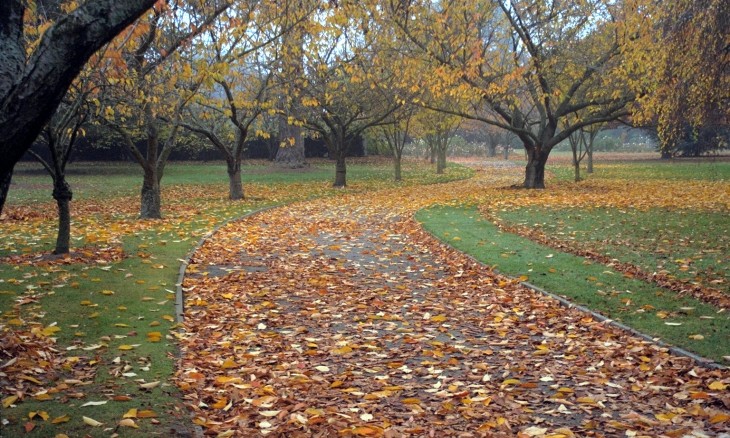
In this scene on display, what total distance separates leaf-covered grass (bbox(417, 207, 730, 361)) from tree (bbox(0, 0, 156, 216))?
557cm

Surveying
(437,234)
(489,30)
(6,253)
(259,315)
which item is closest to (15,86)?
(259,315)

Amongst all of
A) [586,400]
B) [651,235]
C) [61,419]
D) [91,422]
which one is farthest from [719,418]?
[651,235]

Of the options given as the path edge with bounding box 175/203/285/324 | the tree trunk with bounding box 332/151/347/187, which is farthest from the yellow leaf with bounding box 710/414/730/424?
the tree trunk with bounding box 332/151/347/187

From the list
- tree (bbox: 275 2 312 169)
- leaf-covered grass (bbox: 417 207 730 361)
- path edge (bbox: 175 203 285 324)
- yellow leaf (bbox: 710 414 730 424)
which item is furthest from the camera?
tree (bbox: 275 2 312 169)

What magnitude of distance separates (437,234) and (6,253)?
26.2 feet

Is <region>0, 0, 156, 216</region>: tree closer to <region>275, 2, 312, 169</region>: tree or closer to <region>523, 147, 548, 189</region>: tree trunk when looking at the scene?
<region>275, 2, 312, 169</region>: tree

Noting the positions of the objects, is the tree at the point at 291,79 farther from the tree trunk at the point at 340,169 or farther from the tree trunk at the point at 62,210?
the tree trunk at the point at 62,210

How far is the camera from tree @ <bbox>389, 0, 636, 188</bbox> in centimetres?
2183

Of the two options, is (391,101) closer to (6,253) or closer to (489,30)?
(489,30)

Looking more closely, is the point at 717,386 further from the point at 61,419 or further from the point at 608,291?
the point at 61,419

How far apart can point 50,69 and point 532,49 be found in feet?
69.6

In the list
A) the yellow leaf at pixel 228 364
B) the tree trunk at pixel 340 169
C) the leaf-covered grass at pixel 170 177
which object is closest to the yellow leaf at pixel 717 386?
the yellow leaf at pixel 228 364

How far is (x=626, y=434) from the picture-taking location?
437 centimetres

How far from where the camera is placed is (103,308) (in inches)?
293
